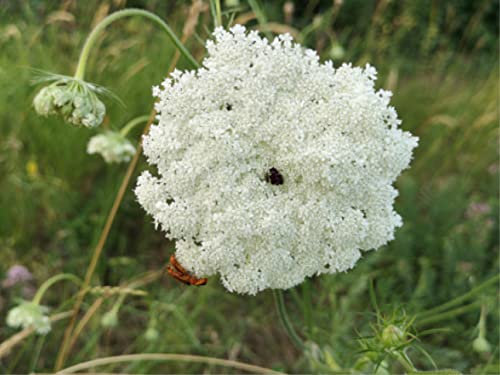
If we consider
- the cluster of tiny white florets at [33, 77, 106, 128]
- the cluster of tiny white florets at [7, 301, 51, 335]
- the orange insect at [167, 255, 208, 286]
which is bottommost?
the cluster of tiny white florets at [7, 301, 51, 335]

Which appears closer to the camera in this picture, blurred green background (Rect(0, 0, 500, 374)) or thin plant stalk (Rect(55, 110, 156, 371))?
thin plant stalk (Rect(55, 110, 156, 371))

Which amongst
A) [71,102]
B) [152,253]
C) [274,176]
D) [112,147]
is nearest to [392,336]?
[274,176]

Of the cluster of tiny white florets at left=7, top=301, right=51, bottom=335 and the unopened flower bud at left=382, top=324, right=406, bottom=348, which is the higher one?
the cluster of tiny white florets at left=7, top=301, right=51, bottom=335

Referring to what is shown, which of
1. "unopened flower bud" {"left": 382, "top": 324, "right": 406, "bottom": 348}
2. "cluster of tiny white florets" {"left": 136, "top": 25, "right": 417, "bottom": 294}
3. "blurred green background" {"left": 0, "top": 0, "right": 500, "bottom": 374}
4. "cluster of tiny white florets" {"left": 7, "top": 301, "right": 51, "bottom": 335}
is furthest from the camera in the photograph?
"blurred green background" {"left": 0, "top": 0, "right": 500, "bottom": 374}

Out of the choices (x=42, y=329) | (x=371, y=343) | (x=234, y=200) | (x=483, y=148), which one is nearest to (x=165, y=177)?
(x=234, y=200)

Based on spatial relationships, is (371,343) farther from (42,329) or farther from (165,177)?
(42,329)

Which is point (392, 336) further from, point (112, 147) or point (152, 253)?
point (152, 253)

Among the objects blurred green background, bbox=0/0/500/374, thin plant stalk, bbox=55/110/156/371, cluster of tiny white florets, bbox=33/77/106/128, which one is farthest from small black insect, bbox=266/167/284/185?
blurred green background, bbox=0/0/500/374

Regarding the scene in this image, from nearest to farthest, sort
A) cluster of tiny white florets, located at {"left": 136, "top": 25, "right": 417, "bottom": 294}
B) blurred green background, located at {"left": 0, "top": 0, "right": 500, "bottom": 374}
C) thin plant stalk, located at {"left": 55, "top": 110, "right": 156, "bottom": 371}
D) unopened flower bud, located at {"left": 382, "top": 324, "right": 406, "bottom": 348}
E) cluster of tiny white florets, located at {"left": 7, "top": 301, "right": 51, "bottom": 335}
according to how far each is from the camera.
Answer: cluster of tiny white florets, located at {"left": 136, "top": 25, "right": 417, "bottom": 294} < unopened flower bud, located at {"left": 382, "top": 324, "right": 406, "bottom": 348} < cluster of tiny white florets, located at {"left": 7, "top": 301, "right": 51, "bottom": 335} < thin plant stalk, located at {"left": 55, "top": 110, "right": 156, "bottom": 371} < blurred green background, located at {"left": 0, "top": 0, "right": 500, "bottom": 374}

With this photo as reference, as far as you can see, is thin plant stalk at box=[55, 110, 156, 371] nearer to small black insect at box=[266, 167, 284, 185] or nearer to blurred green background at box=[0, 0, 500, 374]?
blurred green background at box=[0, 0, 500, 374]
